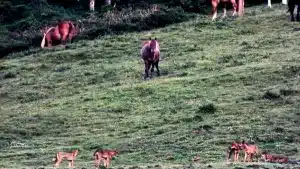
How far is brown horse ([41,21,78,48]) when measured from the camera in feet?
119

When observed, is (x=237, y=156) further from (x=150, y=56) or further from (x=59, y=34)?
(x=59, y=34)

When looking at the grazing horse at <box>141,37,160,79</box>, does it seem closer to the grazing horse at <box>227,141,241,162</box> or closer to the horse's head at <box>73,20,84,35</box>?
the horse's head at <box>73,20,84,35</box>

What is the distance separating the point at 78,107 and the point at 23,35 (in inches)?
660

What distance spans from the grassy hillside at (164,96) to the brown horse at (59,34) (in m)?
0.94

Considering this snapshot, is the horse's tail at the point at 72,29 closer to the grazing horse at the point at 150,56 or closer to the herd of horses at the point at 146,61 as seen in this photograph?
the herd of horses at the point at 146,61

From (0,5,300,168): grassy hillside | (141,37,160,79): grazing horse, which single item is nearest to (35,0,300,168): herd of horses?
(141,37,160,79): grazing horse

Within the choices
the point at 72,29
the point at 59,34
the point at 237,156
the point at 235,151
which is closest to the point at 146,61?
the point at 72,29

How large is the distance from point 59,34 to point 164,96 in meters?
12.6

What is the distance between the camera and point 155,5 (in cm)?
4459

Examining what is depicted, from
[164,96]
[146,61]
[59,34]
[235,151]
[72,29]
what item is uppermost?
[72,29]

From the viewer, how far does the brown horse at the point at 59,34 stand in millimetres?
36344

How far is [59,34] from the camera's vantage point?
3681cm

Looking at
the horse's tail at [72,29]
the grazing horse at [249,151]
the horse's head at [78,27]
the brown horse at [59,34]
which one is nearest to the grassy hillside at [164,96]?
the grazing horse at [249,151]

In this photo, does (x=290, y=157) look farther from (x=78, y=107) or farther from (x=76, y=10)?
(x=76, y=10)
